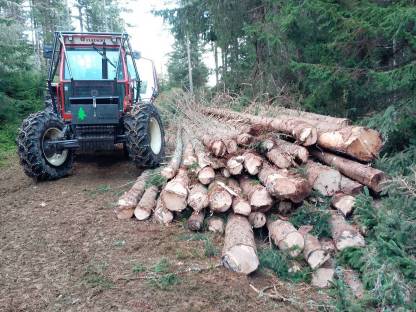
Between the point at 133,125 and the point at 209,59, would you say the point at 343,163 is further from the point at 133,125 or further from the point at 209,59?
the point at 209,59

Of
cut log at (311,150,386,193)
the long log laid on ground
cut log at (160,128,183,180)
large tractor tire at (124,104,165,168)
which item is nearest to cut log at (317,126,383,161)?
cut log at (311,150,386,193)

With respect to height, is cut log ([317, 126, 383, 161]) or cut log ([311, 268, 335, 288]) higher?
cut log ([317, 126, 383, 161])

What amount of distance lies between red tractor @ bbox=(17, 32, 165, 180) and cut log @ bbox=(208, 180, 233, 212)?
2339 mm

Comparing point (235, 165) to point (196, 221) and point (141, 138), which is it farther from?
point (141, 138)

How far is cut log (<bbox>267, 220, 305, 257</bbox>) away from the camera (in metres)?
4.34

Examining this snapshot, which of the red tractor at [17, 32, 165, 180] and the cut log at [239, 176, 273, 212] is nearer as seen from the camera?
the cut log at [239, 176, 273, 212]

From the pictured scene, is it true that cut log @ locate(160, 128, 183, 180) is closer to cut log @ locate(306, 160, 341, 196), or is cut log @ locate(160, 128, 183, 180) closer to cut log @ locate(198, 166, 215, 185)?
cut log @ locate(198, 166, 215, 185)

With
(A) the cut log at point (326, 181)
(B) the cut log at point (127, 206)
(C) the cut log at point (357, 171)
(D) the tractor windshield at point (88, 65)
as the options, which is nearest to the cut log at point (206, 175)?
(B) the cut log at point (127, 206)

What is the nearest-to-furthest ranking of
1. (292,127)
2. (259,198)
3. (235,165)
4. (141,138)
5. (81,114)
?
(259,198)
(235,165)
(292,127)
(141,138)
(81,114)

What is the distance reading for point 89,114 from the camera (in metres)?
7.11

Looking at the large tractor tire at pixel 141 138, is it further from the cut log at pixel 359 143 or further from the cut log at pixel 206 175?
the cut log at pixel 359 143

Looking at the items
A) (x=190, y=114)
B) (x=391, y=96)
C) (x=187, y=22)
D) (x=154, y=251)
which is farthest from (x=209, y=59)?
(x=154, y=251)

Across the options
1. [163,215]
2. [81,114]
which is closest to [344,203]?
[163,215]

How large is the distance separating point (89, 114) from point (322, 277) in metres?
4.91
